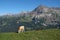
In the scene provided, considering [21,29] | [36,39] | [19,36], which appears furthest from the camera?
[21,29]

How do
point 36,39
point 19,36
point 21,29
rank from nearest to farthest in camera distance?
point 36,39, point 19,36, point 21,29

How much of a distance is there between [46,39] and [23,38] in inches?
200

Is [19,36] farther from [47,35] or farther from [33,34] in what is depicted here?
[47,35]

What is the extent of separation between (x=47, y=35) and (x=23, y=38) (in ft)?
18.8

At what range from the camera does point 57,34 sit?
3250cm

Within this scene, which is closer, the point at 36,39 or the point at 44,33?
the point at 36,39

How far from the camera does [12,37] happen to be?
1238 inches

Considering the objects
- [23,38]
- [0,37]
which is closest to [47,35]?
[23,38]

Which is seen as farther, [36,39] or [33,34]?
[33,34]

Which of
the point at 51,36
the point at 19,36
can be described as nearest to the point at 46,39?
the point at 51,36

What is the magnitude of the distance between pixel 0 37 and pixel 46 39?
10.8 metres

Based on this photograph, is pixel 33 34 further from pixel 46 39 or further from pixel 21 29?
pixel 21 29

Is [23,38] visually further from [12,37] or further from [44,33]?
[44,33]

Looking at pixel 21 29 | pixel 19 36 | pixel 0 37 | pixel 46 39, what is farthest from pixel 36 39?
pixel 21 29
